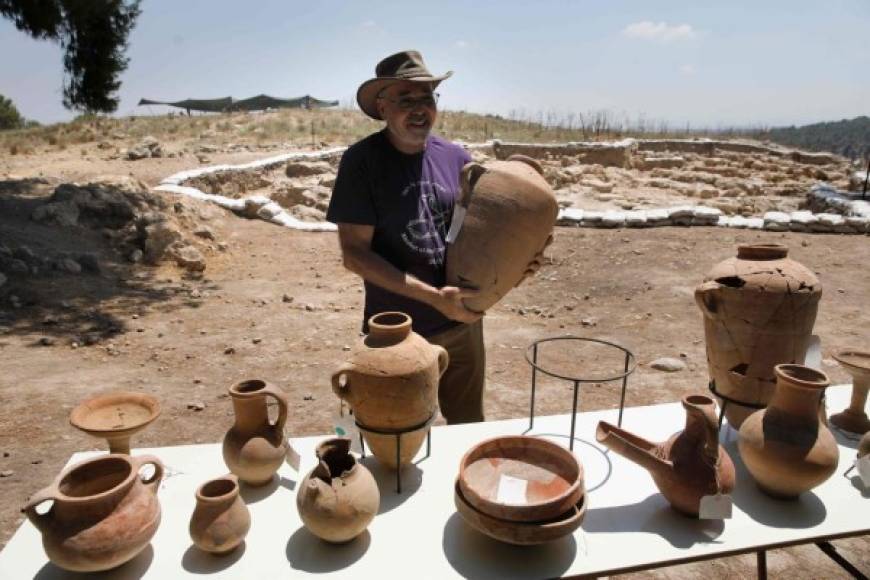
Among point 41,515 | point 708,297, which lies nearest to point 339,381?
point 41,515

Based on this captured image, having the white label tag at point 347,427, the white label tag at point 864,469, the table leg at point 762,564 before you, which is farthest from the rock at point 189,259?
the white label tag at point 864,469

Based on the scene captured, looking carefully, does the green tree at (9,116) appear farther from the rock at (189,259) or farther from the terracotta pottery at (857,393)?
the terracotta pottery at (857,393)

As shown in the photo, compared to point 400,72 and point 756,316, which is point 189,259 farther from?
point 756,316

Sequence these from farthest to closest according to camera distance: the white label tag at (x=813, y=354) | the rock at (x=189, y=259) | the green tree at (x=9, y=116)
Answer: the green tree at (x=9, y=116) → the rock at (x=189, y=259) → the white label tag at (x=813, y=354)

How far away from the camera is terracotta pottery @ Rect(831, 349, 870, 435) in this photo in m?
2.30

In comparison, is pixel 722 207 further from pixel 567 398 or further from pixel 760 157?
pixel 760 157

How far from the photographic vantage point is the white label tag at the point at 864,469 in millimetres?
1885

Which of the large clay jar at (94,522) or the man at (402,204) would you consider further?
the man at (402,204)

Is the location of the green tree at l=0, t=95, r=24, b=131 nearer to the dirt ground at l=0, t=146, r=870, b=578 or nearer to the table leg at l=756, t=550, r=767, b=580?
the dirt ground at l=0, t=146, r=870, b=578

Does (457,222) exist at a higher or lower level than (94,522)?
higher

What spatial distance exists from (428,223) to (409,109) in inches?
19.1

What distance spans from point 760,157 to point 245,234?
61.9ft

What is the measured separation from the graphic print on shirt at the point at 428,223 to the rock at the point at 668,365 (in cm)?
345

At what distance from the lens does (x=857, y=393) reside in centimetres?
236
